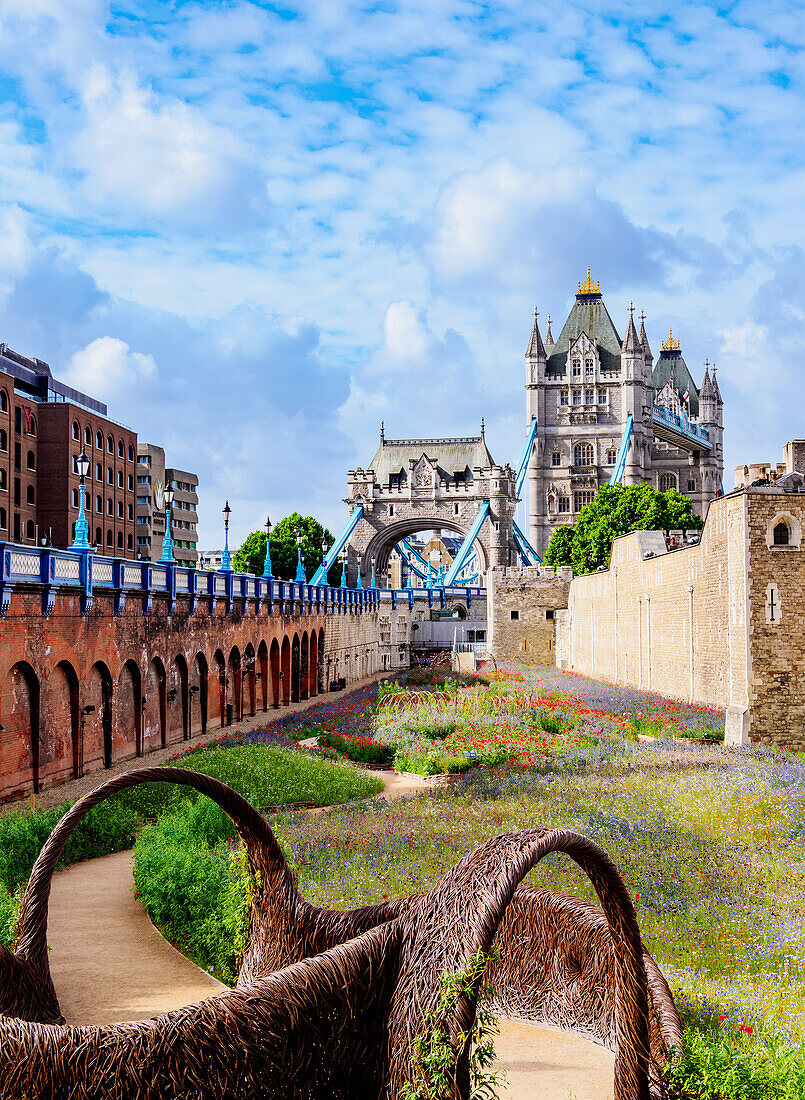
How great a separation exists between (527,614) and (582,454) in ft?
151

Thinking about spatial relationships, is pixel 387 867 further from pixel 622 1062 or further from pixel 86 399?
pixel 86 399

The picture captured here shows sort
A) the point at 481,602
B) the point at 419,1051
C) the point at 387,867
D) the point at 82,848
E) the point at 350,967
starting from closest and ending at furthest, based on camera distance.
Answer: the point at 419,1051 < the point at 350,967 < the point at 387,867 < the point at 82,848 < the point at 481,602

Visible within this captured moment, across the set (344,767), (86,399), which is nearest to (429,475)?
(86,399)

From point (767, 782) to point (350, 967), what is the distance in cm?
1131

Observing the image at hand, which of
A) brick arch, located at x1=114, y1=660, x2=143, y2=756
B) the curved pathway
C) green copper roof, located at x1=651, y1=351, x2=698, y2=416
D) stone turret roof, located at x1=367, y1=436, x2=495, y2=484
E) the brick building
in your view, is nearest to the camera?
the curved pathway

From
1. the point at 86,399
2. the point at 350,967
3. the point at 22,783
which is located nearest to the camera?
the point at 350,967

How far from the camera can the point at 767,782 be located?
15031 millimetres

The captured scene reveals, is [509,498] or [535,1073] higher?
[509,498]

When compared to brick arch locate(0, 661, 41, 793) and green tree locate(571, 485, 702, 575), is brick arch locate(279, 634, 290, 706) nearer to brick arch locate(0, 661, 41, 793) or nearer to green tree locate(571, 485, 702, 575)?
brick arch locate(0, 661, 41, 793)

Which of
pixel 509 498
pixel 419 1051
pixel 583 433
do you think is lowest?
pixel 419 1051

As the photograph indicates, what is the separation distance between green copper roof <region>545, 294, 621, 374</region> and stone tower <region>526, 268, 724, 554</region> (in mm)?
98

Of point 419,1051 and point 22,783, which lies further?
point 22,783

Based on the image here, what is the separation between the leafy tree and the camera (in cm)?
7838

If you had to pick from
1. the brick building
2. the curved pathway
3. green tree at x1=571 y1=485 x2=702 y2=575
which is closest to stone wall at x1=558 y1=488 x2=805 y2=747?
the curved pathway
